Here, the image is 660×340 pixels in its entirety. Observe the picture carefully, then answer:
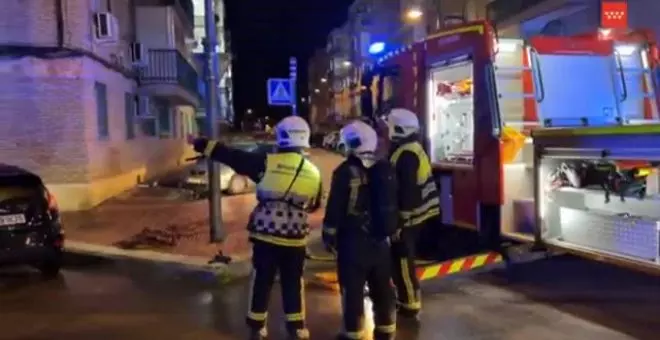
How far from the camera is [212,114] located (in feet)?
38.7

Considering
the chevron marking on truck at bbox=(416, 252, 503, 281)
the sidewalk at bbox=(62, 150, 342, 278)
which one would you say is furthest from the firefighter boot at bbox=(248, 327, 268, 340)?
the sidewalk at bbox=(62, 150, 342, 278)

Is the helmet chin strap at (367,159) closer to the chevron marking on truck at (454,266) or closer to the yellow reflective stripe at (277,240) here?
the yellow reflective stripe at (277,240)

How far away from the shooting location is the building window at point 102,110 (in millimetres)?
A: 18542

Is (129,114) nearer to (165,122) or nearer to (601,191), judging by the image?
(165,122)

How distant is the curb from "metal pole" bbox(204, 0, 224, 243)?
99 cm

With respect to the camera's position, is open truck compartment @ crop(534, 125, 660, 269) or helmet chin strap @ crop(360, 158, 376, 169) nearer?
helmet chin strap @ crop(360, 158, 376, 169)

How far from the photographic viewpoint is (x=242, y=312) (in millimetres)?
7918

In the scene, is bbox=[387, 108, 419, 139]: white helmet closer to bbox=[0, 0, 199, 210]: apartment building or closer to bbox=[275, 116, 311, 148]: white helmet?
bbox=[275, 116, 311, 148]: white helmet

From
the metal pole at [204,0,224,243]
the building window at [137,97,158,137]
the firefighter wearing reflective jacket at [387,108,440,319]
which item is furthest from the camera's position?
the building window at [137,97,158,137]

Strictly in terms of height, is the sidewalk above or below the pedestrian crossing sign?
below

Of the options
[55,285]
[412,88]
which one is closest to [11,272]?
[55,285]

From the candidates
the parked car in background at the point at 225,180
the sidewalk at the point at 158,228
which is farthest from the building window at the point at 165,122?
the sidewalk at the point at 158,228

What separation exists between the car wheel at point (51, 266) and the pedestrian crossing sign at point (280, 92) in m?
5.09

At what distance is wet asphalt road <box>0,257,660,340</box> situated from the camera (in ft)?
23.0
